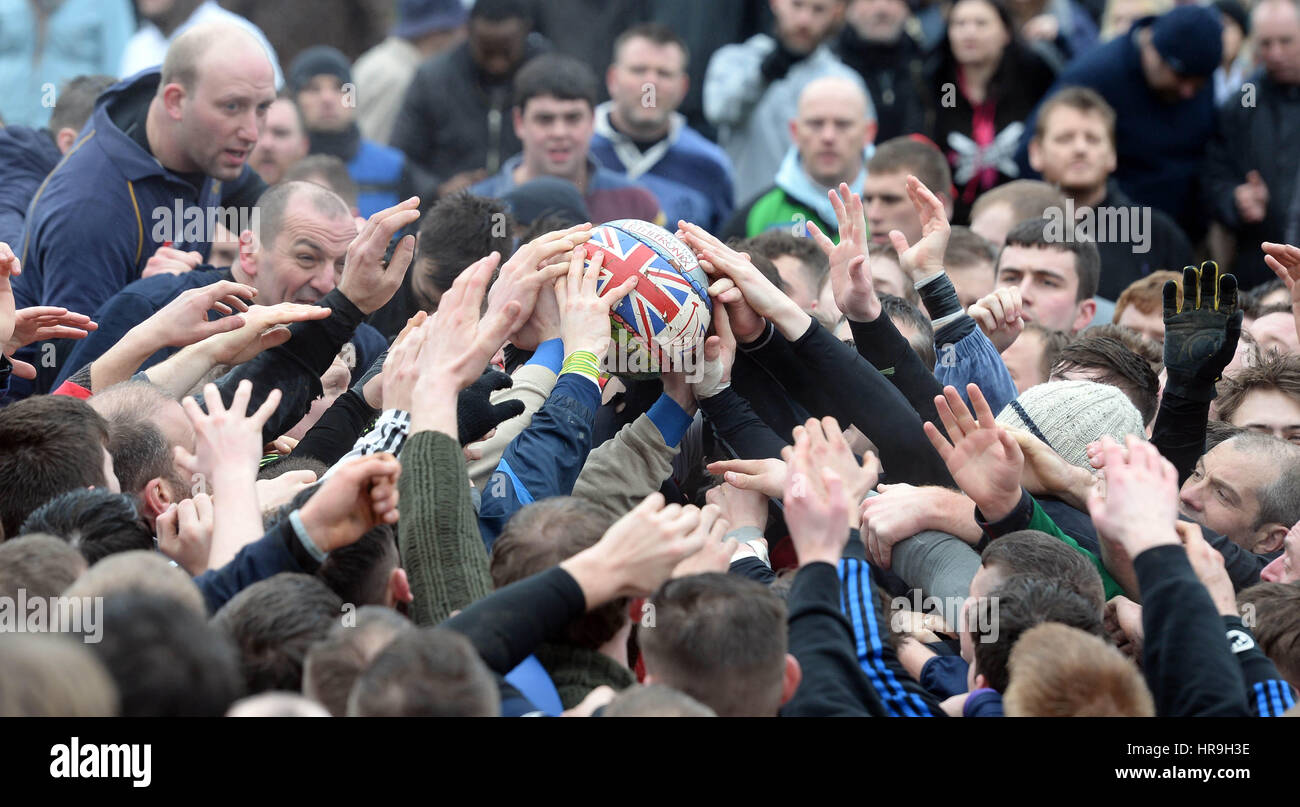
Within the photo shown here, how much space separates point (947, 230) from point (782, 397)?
Answer: 1056 millimetres

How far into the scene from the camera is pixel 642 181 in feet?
32.8

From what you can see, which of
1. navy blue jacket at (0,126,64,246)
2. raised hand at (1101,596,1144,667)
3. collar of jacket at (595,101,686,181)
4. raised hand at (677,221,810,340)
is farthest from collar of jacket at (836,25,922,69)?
raised hand at (1101,596,1144,667)

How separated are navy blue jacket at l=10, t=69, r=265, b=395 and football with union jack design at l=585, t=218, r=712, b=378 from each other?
2.97m

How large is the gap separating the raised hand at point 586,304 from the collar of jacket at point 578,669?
1337 millimetres

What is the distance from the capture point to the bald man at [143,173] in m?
6.82

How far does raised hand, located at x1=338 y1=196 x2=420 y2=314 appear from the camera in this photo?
212 inches

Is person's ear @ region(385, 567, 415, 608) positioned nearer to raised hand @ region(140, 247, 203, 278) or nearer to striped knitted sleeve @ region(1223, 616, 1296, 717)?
striped knitted sleeve @ region(1223, 616, 1296, 717)

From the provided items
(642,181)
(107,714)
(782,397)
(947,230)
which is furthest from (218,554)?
(642,181)

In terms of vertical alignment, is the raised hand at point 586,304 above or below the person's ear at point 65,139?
below

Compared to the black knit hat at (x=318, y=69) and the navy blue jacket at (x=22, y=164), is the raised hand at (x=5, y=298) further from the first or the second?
the black knit hat at (x=318, y=69)

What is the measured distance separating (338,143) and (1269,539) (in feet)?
24.0

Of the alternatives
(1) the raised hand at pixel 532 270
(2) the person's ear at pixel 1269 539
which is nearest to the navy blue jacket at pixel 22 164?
(1) the raised hand at pixel 532 270

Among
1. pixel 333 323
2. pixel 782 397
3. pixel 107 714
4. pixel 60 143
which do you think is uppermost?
pixel 60 143

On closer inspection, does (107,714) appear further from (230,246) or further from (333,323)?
(230,246)
